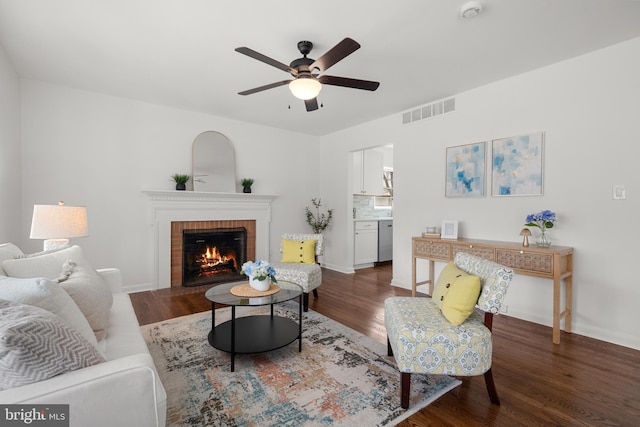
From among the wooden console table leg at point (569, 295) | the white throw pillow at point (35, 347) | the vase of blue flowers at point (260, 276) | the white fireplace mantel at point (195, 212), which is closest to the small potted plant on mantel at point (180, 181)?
the white fireplace mantel at point (195, 212)

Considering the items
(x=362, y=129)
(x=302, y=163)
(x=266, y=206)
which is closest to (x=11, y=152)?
(x=266, y=206)

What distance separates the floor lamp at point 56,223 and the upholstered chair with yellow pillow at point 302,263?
200 centimetres

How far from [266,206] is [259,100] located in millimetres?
1883

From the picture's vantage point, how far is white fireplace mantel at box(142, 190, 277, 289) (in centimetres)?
433

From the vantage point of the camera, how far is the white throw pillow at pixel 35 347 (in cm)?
94

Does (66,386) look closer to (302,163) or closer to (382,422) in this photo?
(382,422)

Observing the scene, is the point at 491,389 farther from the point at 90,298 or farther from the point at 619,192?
the point at 90,298

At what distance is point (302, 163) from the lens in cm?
589

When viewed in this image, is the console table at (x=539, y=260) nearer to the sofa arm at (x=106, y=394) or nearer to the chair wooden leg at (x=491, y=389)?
the chair wooden leg at (x=491, y=389)

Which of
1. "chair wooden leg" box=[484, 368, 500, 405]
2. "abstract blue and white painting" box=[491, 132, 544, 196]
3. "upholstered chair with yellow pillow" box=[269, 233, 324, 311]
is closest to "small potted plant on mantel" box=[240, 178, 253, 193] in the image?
"upholstered chair with yellow pillow" box=[269, 233, 324, 311]

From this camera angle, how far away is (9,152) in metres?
3.08

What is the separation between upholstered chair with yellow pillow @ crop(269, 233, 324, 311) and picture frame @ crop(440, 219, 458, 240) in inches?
62.3

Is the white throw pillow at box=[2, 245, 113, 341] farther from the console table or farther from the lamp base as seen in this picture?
the console table

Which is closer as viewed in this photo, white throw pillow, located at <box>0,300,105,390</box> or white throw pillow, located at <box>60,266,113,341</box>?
white throw pillow, located at <box>0,300,105,390</box>
